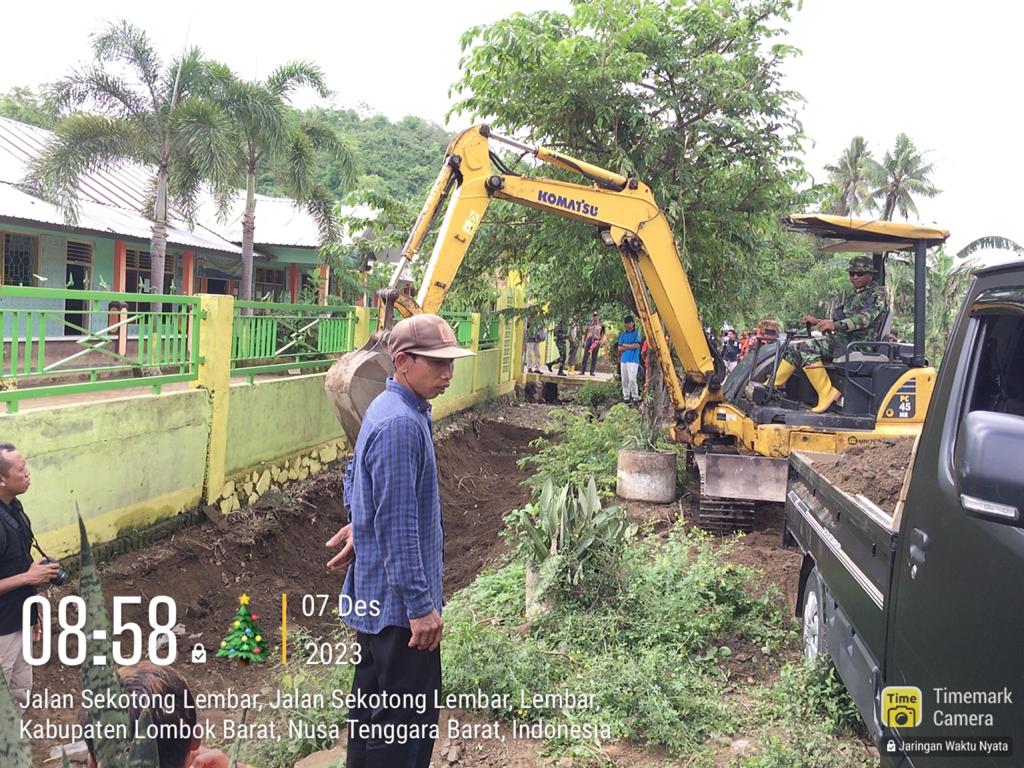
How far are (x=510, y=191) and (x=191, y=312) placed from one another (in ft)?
9.99

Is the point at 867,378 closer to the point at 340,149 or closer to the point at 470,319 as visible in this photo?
the point at 470,319

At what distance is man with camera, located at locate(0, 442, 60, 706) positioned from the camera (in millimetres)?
3439

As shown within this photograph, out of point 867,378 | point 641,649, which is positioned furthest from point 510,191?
point 641,649

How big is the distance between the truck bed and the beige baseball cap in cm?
157

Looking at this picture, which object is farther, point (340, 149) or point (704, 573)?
point (340, 149)

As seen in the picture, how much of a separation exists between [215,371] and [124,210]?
12.8 metres

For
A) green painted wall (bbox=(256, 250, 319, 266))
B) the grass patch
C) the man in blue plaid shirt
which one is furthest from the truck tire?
green painted wall (bbox=(256, 250, 319, 266))

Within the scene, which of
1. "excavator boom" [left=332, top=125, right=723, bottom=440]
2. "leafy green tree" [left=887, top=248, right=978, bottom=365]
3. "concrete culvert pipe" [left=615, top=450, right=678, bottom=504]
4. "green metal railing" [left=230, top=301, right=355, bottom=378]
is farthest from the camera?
"leafy green tree" [left=887, top=248, right=978, bottom=365]

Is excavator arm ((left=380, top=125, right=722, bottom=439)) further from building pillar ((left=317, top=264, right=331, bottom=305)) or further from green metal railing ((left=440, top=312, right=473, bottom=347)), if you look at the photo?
building pillar ((left=317, top=264, right=331, bottom=305))

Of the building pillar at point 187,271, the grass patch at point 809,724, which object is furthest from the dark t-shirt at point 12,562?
the building pillar at point 187,271

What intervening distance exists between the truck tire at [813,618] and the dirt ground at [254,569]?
336cm

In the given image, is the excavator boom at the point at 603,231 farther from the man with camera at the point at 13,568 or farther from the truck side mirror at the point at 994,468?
the truck side mirror at the point at 994,468

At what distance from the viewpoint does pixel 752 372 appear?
8.30 meters

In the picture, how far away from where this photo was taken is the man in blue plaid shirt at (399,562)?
8.74ft
